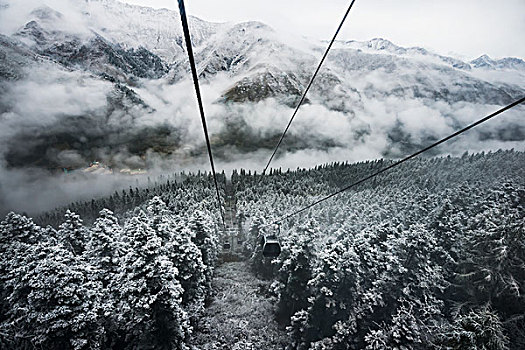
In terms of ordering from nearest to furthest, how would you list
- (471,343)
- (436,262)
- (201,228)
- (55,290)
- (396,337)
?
1. (471,343)
2. (55,290)
3. (396,337)
4. (436,262)
5. (201,228)

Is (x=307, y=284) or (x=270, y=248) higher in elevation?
(x=270, y=248)

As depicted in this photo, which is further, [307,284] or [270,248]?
[307,284]

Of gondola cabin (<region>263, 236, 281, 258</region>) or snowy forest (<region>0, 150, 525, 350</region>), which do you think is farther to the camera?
gondola cabin (<region>263, 236, 281, 258</region>)

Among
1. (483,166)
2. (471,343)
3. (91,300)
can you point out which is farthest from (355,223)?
(483,166)

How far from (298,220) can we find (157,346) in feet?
136

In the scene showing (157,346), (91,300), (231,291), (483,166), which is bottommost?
(231,291)

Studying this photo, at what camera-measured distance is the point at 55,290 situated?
13.6m

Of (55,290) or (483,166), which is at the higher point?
(483,166)

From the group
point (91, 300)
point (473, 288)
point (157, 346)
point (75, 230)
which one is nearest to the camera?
point (91, 300)

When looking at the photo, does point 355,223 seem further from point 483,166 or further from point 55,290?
point 483,166

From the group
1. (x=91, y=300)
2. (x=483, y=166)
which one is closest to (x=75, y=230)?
(x=91, y=300)

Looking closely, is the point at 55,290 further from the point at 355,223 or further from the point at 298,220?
the point at 298,220

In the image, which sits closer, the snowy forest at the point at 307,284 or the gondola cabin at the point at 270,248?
the snowy forest at the point at 307,284

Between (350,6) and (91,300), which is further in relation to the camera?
(91,300)
